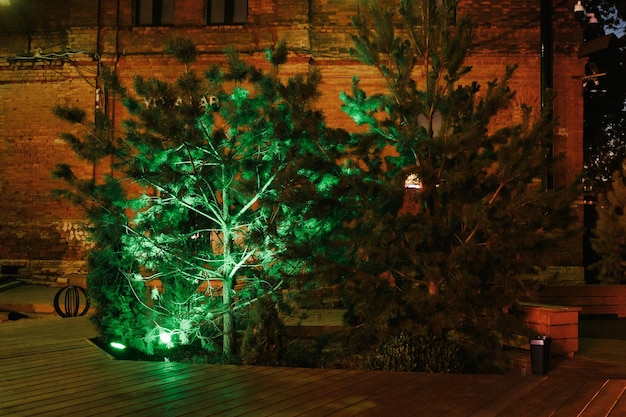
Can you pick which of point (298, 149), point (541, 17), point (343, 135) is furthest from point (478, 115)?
point (541, 17)

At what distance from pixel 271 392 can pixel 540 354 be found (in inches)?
148

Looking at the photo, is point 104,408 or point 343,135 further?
point 343,135

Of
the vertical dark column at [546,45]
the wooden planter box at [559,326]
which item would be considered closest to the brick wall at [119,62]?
the vertical dark column at [546,45]

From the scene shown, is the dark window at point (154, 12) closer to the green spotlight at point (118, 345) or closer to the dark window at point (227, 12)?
the dark window at point (227, 12)

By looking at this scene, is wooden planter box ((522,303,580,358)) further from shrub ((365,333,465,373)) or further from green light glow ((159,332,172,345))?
green light glow ((159,332,172,345))

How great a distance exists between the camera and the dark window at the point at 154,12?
54.6ft

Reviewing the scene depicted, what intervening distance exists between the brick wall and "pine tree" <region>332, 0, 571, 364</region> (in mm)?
8194

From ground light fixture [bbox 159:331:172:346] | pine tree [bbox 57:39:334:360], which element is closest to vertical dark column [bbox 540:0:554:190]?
pine tree [bbox 57:39:334:360]

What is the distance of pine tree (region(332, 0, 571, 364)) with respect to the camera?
680 cm

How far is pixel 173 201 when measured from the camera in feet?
26.7

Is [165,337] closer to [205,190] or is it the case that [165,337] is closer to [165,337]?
[165,337]

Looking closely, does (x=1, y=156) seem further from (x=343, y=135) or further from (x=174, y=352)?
(x=343, y=135)

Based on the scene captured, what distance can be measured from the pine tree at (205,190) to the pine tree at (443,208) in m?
0.82

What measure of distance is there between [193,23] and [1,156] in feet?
21.2
